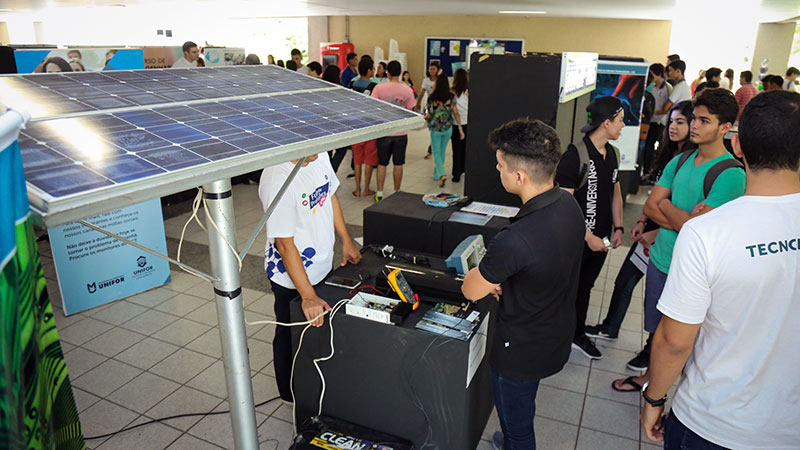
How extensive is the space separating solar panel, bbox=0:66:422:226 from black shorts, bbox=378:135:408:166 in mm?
4188

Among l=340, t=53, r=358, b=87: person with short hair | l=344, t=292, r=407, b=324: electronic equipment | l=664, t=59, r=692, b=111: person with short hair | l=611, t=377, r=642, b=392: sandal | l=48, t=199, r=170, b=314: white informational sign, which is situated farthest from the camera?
l=340, t=53, r=358, b=87: person with short hair

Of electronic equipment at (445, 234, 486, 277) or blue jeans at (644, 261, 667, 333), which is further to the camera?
blue jeans at (644, 261, 667, 333)

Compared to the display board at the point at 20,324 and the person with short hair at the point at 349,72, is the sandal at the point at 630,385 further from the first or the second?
the person with short hair at the point at 349,72

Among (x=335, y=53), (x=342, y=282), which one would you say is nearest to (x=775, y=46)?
(x=335, y=53)

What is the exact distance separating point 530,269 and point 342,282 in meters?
1.00

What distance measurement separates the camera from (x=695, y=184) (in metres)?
2.47

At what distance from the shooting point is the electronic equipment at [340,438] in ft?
7.35

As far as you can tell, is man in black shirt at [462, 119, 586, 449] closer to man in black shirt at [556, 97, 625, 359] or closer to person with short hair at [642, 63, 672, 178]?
man in black shirt at [556, 97, 625, 359]

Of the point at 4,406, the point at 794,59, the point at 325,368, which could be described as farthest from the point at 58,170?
the point at 794,59

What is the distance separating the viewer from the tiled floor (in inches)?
102

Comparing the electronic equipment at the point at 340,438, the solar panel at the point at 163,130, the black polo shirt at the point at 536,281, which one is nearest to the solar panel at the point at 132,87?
the solar panel at the point at 163,130

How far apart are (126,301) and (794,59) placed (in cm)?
1388

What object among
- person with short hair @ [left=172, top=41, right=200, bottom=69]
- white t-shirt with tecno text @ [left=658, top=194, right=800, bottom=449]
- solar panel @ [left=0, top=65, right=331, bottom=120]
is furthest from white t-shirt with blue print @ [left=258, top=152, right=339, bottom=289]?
person with short hair @ [left=172, top=41, right=200, bottom=69]

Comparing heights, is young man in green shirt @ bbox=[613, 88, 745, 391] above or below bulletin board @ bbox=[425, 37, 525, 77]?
below
